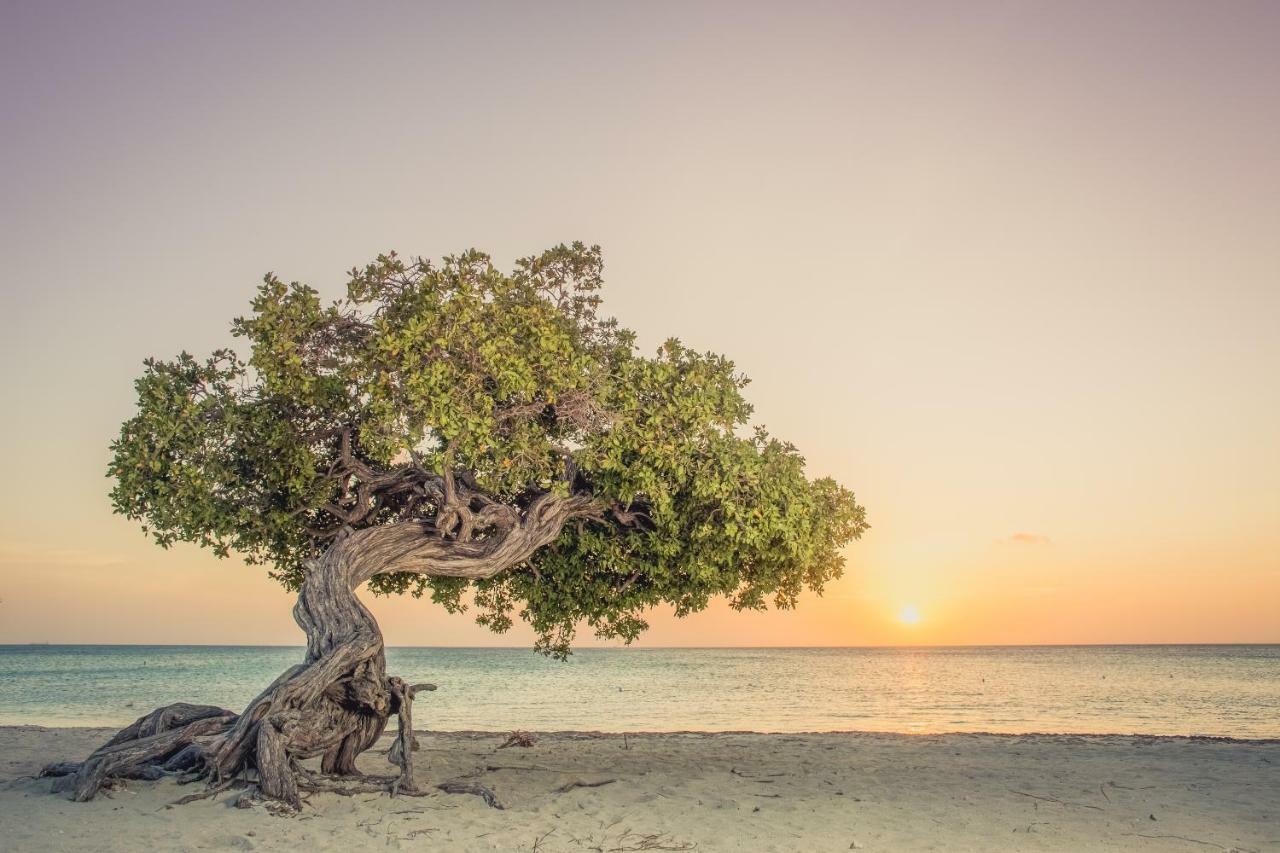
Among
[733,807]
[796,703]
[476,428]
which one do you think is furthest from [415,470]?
[796,703]

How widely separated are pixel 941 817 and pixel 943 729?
17760 mm

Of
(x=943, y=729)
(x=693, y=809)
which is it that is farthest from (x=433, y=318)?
(x=943, y=729)

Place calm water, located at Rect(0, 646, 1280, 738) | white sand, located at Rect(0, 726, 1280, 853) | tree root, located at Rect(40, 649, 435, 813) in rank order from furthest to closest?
calm water, located at Rect(0, 646, 1280, 738)
tree root, located at Rect(40, 649, 435, 813)
white sand, located at Rect(0, 726, 1280, 853)

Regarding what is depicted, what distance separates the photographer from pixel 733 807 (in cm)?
1209

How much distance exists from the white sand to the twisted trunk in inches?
16.4

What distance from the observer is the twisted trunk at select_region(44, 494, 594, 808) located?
11.4 meters

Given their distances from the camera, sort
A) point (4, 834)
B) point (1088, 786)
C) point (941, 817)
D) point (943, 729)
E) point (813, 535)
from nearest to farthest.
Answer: point (4, 834) → point (941, 817) → point (1088, 786) → point (813, 535) → point (943, 729)

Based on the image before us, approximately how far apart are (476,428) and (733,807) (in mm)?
5699

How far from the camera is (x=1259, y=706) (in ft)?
121

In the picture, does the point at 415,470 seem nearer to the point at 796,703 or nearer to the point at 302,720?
the point at 302,720

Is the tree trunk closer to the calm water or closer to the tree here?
the tree

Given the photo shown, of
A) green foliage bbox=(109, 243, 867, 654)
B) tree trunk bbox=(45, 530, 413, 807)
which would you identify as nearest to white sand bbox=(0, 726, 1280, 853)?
tree trunk bbox=(45, 530, 413, 807)

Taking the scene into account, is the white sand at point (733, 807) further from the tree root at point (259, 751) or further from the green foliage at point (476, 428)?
the green foliage at point (476, 428)

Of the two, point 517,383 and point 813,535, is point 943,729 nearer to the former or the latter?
point 813,535
